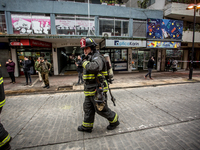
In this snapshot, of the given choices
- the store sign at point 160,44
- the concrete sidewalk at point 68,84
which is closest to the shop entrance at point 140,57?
the store sign at point 160,44

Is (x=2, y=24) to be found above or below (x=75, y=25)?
below

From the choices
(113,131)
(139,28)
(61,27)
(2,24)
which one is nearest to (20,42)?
(2,24)

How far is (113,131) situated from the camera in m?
2.78

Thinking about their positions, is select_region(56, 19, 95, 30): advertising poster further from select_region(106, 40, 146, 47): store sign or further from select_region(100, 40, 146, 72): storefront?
select_region(100, 40, 146, 72): storefront

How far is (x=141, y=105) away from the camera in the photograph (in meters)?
4.32

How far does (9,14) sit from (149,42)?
1355 centimetres

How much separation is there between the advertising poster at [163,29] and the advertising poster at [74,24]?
6.13m

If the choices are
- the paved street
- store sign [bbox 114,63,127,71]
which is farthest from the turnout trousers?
store sign [bbox 114,63,127,71]

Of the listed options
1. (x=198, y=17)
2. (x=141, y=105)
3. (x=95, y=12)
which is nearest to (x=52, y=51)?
(x=95, y=12)

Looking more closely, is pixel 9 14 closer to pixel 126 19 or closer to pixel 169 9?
pixel 126 19

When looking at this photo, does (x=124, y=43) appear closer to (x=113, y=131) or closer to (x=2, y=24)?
(x=113, y=131)

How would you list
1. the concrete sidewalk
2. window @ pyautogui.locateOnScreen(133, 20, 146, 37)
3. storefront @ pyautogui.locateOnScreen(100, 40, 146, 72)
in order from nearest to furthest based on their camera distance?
the concrete sidewalk, window @ pyautogui.locateOnScreen(133, 20, 146, 37), storefront @ pyautogui.locateOnScreen(100, 40, 146, 72)

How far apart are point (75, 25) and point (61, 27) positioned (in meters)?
1.39

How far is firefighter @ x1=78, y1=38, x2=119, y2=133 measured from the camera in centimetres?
227
